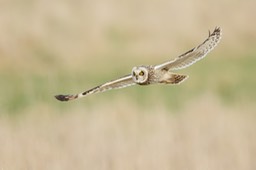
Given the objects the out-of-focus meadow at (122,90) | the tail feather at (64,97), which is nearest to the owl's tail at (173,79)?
the tail feather at (64,97)

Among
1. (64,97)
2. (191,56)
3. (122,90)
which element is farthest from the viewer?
(122,90)

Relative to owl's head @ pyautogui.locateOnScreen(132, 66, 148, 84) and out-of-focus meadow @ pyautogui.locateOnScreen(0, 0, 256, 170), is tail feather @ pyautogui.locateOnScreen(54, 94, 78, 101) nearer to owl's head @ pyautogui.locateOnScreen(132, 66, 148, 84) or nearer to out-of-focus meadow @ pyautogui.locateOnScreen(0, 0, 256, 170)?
owl's head @ pyautogui.locateOnScreen(132, 66, 148, 84)

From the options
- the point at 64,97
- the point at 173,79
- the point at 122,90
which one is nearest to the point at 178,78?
the point at 173,79

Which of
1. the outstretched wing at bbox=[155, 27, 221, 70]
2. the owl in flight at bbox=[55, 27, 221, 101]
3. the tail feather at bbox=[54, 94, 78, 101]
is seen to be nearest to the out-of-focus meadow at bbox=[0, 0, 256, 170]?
the tail feather at bbox=[54, 94, 78, 101]

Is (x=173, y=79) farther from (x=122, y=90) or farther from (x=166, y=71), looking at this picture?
(x=122, y=90)

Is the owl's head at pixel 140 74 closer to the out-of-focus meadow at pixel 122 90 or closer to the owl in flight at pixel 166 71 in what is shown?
the owl in flight at pixel 166 71

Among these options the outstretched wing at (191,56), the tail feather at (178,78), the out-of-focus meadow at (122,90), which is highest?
the out-of-focus meadow at (122,90)
